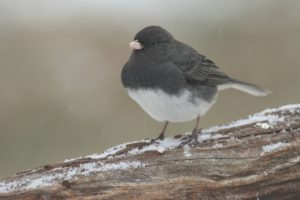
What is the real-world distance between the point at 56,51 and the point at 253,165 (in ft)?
14.8

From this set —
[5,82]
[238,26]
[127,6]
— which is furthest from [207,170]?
[127,6]

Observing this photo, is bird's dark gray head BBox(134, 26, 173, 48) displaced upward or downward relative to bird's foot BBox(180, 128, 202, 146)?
upward

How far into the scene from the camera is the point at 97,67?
7.06 metres

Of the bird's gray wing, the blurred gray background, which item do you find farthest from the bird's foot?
the blurred gray background

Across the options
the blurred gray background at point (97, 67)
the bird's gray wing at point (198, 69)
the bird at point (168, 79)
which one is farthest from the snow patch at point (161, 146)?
the blurred gray background at point (97, 67)

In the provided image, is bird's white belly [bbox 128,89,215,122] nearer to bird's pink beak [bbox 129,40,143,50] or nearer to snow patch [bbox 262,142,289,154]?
bird's pink beak [bbox 129,40,143,50]

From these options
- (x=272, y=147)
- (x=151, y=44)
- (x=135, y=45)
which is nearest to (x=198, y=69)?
(x=151, y=44)

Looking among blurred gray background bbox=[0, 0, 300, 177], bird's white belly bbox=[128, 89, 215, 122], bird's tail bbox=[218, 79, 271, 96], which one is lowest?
bird's white belly bbox=[128, 89, 215, 122]

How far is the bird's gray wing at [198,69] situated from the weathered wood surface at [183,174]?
568 millimetres

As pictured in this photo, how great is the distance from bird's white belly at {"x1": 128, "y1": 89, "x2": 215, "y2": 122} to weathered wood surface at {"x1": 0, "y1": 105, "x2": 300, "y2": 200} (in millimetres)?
278

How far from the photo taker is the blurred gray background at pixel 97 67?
626cm

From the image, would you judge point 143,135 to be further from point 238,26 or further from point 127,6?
point 127,6

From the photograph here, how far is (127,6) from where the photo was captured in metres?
8.85

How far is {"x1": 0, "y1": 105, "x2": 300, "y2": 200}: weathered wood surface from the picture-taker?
3057 mm
